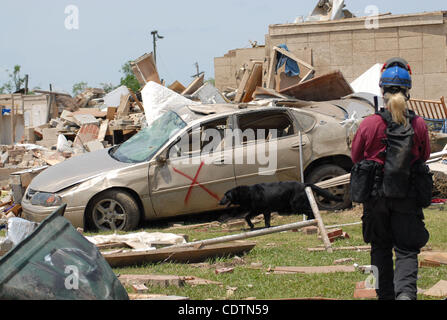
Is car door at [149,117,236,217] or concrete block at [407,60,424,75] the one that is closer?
car door at [149,117,236,217]

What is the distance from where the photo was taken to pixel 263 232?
250 inches

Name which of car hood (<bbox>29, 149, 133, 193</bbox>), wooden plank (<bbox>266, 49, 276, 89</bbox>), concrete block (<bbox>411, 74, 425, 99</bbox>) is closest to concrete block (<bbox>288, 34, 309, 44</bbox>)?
wooden plank (<bbox>266, 49, 276, 89</bbox>)

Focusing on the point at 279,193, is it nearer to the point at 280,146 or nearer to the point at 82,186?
the point at 280,146

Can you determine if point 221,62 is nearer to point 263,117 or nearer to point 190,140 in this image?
point 263,117

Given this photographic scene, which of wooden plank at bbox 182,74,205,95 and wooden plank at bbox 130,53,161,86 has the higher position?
wooden plank at bbox 130,53,161,86

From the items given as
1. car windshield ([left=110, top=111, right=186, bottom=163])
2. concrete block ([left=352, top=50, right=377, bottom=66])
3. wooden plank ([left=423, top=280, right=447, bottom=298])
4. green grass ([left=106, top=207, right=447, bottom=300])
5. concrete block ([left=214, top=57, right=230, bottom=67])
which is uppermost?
concrete block ([left=214, top=57, right=230, bottom=67])

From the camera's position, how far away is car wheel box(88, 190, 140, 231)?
842 centimetres

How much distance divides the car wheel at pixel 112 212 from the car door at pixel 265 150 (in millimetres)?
1648

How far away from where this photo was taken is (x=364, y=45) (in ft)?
57.6

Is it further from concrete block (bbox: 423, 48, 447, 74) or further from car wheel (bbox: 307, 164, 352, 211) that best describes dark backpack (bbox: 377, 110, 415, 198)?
concrete block (bbox: 423, 48, 447, 74)

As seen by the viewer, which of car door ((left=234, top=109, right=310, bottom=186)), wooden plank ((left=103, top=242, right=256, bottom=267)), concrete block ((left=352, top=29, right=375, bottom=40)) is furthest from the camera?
concrete block ((left=352, top=29, right=375, bottom=40))

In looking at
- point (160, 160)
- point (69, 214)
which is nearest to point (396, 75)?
point (160, 160)

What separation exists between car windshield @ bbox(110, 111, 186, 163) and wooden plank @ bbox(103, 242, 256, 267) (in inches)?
111

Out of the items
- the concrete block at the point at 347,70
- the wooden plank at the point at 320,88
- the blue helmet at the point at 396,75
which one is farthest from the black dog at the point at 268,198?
the concrete block at the point at 347,70
